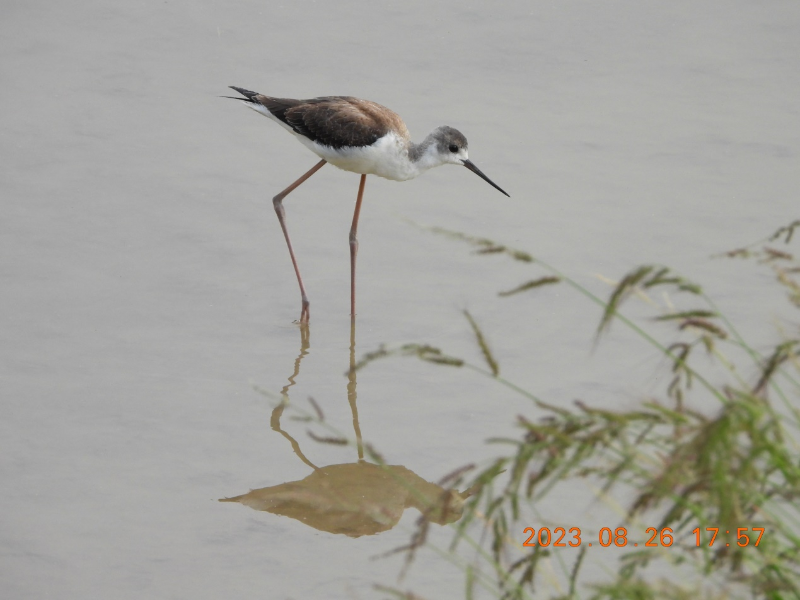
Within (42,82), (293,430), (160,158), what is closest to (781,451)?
(293,430)

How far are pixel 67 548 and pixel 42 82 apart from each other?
17.5 ft

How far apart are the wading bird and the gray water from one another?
1.34 feet

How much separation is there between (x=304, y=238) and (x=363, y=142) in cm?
86

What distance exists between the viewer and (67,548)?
3961 mm

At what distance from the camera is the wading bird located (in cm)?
621

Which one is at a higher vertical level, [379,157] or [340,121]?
[340,121]

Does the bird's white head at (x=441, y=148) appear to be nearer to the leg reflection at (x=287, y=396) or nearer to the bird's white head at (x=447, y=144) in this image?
the bird's white head at (x=447, y=144)

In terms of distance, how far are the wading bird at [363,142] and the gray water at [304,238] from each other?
41 centimetres

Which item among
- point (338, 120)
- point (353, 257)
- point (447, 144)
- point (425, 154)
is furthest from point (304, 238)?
point (447, 144)

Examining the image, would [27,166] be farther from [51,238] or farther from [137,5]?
[137,5]

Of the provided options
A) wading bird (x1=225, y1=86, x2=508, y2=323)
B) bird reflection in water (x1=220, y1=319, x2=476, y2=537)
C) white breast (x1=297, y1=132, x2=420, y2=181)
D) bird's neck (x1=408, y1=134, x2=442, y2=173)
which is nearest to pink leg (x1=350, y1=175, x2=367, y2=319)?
wading bird (x1=225, y1=86, x2=508, y2=323)

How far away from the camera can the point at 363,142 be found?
6.19 m

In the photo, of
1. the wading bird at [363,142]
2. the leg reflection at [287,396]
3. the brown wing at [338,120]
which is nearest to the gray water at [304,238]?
the leg reflection at [287,396]

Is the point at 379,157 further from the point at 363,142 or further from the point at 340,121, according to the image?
the point at 340,121
